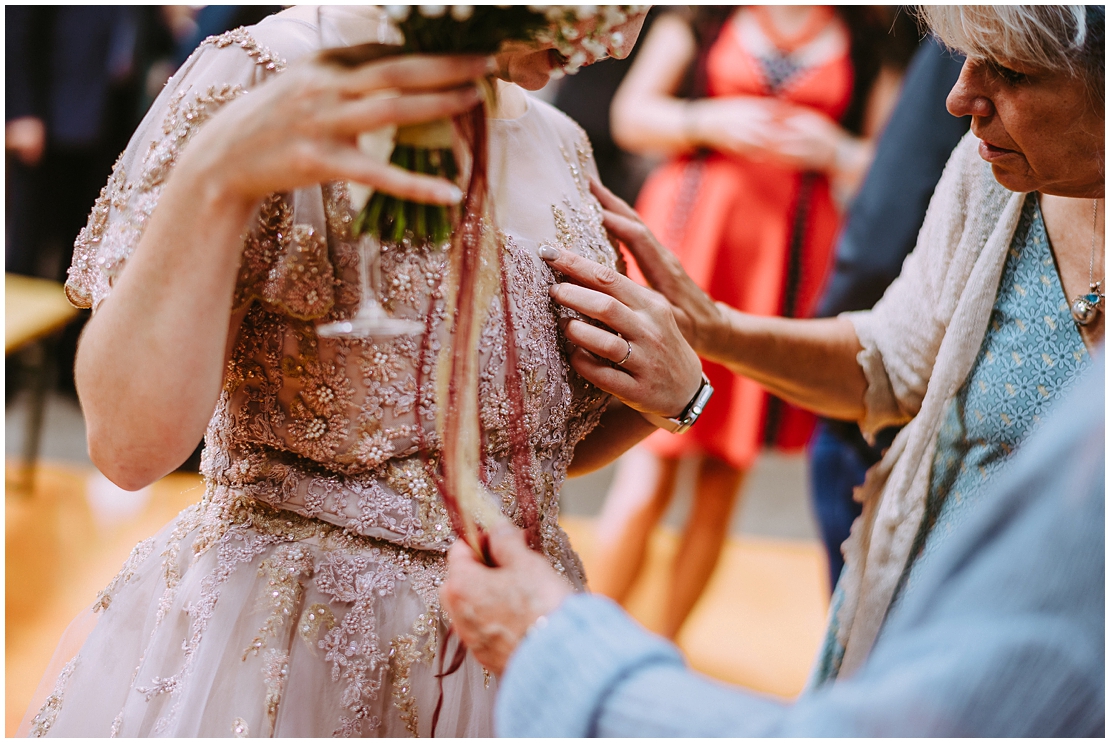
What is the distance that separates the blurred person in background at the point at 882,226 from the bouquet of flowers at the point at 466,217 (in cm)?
124

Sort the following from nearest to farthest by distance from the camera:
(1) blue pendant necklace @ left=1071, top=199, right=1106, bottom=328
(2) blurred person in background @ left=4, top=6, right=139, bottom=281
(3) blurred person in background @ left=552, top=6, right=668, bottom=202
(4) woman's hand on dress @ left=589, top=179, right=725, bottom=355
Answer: (1) blue pendant necklace @ left=1071, top=199, right=1106, bottom=328
(4) woman's hand on dress @ left=589, top=179, right=725, bottom=355
(3) blurred person in background @ left=552, top=6, right=668, bottom=202
(2) blurred person in background @ left=4, top=6, right=139, bottom=281

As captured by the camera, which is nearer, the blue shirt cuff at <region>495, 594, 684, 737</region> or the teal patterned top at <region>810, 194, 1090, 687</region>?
the blue shirt cuff at <region>495, 594, 684, 737</region>

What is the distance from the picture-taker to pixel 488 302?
936 millimetres

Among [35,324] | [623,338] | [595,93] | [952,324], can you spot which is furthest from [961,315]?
[35,324]

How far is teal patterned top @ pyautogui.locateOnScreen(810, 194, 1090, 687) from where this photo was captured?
3.61ft

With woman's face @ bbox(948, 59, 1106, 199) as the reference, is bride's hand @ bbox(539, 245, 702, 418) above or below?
below

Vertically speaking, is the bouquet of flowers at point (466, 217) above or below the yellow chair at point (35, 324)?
above

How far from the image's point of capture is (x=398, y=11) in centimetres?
65

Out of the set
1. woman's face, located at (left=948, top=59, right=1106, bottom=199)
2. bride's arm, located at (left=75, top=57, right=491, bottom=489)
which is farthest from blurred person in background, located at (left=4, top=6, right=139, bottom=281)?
woman's face, located at (left=948, top=59, right=1106, bottom=199)

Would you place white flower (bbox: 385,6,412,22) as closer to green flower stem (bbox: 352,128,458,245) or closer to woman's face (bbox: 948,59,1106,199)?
green flower stem (bbox: 352,128,458,245)

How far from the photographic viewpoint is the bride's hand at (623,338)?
98 cm

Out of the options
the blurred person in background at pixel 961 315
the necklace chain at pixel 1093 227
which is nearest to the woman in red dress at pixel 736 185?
the blurred person in background at pixel 961 315

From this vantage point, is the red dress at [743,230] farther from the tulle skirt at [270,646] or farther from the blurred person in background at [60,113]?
the blurred person in background at [60,113]

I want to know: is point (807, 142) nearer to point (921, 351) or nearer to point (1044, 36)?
point (921, 351)
